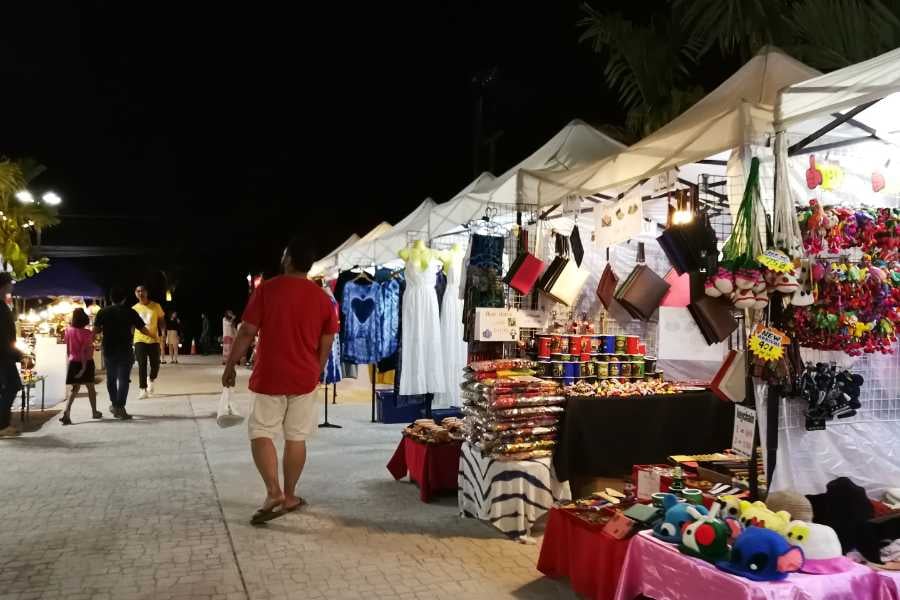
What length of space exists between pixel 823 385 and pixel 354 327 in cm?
566

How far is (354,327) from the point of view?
818cm

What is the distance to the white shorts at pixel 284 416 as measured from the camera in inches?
192

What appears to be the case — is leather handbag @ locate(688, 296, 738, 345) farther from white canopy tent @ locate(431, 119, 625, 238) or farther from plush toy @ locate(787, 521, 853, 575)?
Result: white canopy tent @ locate(431, 119, 625, 238)

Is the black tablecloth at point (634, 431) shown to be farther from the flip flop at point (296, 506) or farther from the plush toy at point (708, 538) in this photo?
the plush toy at point (708, 538)

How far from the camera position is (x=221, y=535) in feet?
15.1

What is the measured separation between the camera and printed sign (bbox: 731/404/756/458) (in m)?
3.29

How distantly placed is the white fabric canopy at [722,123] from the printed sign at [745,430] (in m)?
1.30

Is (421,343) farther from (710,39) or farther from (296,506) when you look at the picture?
(710,39)

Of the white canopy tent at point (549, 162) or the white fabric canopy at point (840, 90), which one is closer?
the white fabric canopy at point (840, 90)

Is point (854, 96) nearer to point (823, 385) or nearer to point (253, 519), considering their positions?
point (823, 385)

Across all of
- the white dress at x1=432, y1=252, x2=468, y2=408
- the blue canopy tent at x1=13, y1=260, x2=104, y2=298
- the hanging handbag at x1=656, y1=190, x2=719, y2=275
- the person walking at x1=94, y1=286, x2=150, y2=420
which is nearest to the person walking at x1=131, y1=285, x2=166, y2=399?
the person walking at x1=94, y1=286, x2=150, y2=420

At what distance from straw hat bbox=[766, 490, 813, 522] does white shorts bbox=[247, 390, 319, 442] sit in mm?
3044

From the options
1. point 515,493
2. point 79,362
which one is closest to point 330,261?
point 79,362

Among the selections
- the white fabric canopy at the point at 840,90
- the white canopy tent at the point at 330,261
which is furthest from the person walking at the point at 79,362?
the white fabric canopy at the point at 840,90
